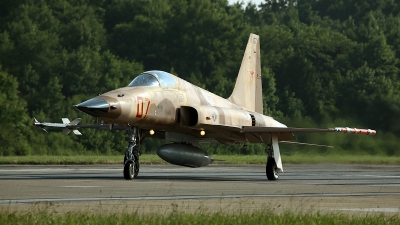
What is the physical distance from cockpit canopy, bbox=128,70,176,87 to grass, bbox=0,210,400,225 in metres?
9.41

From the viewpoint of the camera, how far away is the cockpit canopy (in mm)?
19047

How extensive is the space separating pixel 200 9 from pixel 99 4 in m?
8.73

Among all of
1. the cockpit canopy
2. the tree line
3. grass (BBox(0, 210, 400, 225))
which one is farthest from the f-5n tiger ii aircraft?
the tree line

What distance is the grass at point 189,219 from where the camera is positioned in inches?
349

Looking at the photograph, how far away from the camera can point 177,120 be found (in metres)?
19.6

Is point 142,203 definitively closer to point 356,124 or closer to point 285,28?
point 356,124

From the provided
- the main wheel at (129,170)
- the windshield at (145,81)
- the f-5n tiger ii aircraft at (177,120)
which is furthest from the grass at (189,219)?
the windshield at (145,81)

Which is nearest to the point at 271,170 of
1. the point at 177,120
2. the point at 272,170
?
the point at 272,170

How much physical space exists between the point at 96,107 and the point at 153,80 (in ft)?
7.99

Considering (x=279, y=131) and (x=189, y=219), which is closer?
(x=189, y=219)

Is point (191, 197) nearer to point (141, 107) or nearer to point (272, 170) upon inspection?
point (141, 107)

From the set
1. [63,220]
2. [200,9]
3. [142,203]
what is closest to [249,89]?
[142,203]

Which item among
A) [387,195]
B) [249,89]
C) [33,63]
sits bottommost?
[387,195]

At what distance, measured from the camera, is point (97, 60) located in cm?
6025
